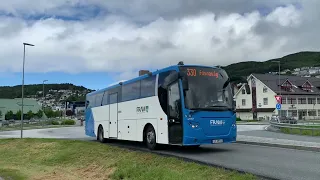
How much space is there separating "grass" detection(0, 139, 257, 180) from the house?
224 ft

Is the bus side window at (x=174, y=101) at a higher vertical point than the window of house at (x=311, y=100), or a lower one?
lower

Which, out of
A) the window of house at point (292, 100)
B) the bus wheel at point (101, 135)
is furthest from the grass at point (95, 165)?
the window of house at point (292, 100)

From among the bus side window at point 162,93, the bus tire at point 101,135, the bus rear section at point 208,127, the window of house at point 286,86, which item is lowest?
the bus tire at point 101,135

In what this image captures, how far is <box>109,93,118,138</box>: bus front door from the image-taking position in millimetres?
19422

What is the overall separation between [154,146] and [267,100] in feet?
239

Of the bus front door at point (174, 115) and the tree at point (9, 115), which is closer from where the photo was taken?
the bus front door at point (174, 115)

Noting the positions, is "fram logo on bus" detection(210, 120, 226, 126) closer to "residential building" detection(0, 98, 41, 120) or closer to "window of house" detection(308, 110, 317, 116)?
"window of house" detection(308, 110, 317, 116)

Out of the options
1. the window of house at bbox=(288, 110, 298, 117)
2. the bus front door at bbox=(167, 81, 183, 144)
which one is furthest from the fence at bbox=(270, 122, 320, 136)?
the window of house at bbox=(288, 110, 298, 117)

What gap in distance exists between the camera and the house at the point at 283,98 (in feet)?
273

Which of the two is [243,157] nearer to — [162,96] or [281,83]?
[162,96]

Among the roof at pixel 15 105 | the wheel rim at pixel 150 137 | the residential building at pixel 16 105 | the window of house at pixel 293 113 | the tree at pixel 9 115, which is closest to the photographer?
the wheel rim at pixel 150 137

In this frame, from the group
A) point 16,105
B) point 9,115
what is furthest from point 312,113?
point 16,105

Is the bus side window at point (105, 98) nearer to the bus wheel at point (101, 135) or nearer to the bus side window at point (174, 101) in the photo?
the bus wheel at point (101, 135)

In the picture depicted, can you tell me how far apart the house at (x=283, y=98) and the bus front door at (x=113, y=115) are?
64.8m
